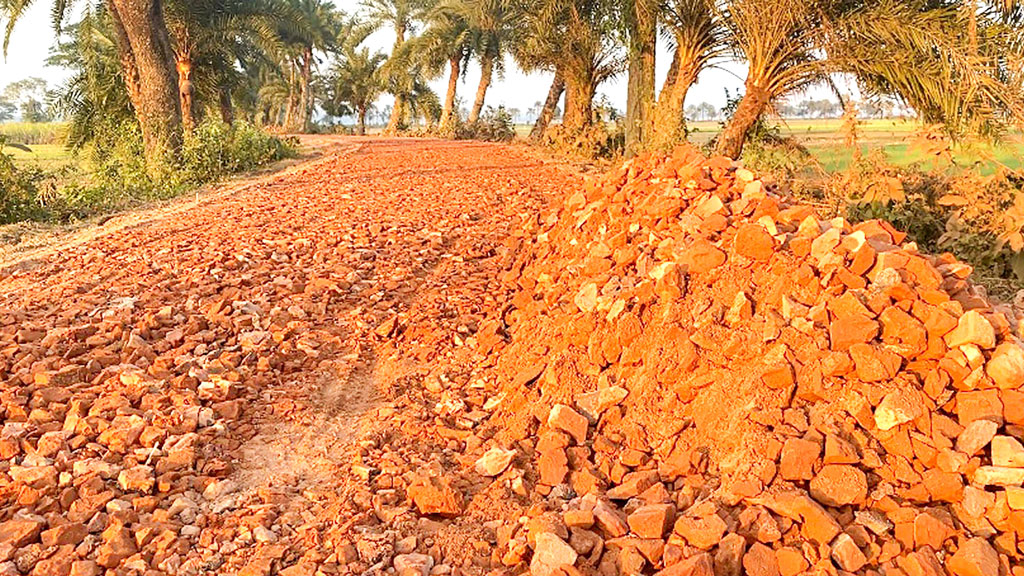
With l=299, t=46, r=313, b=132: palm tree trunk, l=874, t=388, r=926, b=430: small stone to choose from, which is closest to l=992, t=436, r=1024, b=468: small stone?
l=874, t=388, r=926, b=430: small stone

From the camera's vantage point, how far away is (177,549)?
1979 mm

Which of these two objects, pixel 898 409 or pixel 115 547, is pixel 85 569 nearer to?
pixel 115 547

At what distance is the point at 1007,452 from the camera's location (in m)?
1.92

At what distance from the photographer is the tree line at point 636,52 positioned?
6.97 m

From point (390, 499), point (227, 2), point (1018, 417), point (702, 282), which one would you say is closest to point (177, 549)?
point (390, 499)

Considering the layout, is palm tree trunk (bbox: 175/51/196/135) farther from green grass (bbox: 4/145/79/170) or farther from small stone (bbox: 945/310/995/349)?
small stone (bbox: 945/310/995/349)

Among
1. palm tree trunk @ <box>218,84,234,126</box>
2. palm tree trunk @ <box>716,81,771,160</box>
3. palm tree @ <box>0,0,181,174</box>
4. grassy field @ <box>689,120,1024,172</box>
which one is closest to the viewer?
grassy field @ <box>689,120,1024,172</box>

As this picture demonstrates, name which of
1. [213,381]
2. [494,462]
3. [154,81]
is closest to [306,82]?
[154,81]

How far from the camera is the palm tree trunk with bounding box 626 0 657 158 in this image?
1132cm

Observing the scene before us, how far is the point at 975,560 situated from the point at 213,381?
277 cm

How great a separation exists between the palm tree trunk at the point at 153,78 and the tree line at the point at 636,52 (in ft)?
0.06

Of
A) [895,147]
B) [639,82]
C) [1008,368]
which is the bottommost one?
[1008,368]

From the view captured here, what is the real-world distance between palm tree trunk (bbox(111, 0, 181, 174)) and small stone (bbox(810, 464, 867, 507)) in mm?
9850

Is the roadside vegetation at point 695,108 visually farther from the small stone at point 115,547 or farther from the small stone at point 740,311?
the small stone at point 115,547
